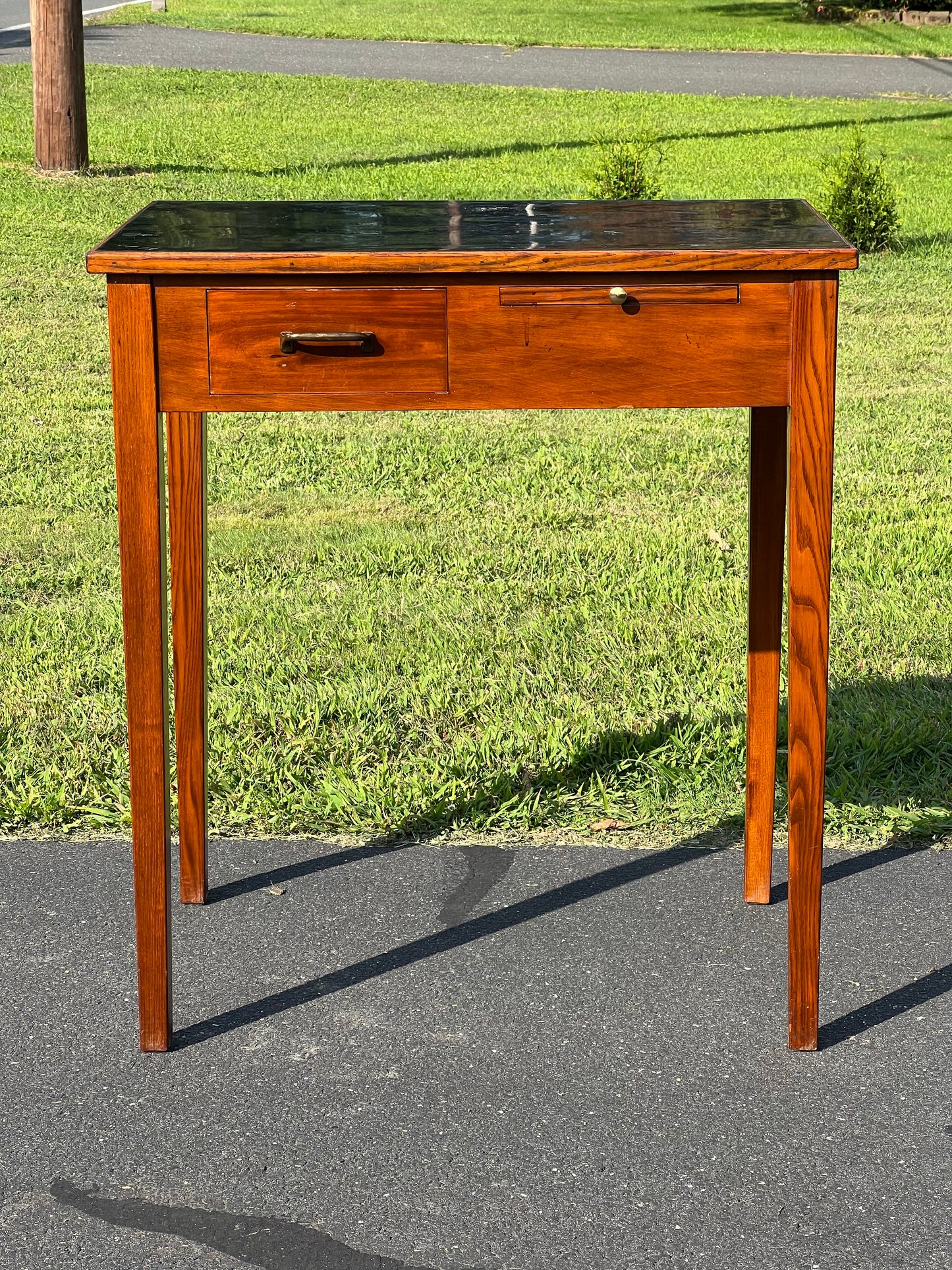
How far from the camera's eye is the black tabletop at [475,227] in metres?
2.36

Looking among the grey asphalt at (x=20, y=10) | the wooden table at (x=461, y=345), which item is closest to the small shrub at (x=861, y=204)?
the wooden table at (x=461, y=345)

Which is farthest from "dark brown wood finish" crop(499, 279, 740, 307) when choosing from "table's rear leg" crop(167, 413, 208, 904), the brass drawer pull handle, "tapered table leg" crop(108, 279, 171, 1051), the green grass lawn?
the green grass lawn

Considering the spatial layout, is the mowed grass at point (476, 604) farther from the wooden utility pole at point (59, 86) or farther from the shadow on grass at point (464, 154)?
the shadow on grass at point (464, 154)

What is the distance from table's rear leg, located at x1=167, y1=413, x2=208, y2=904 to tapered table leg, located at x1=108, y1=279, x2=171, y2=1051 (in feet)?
1.19

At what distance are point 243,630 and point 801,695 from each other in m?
2.05

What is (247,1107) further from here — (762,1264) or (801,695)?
(801,695)

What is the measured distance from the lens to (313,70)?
60.0 ft

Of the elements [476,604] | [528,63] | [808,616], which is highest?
[528,63]

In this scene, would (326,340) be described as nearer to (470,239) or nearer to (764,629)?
(470,239)

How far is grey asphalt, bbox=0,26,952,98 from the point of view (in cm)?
1786

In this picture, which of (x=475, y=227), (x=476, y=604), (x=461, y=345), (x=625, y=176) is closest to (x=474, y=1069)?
(x=461, y=345)

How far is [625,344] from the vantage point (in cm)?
237

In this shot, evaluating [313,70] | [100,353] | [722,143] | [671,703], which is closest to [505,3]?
[313,70]

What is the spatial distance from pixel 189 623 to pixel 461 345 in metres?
0.86
